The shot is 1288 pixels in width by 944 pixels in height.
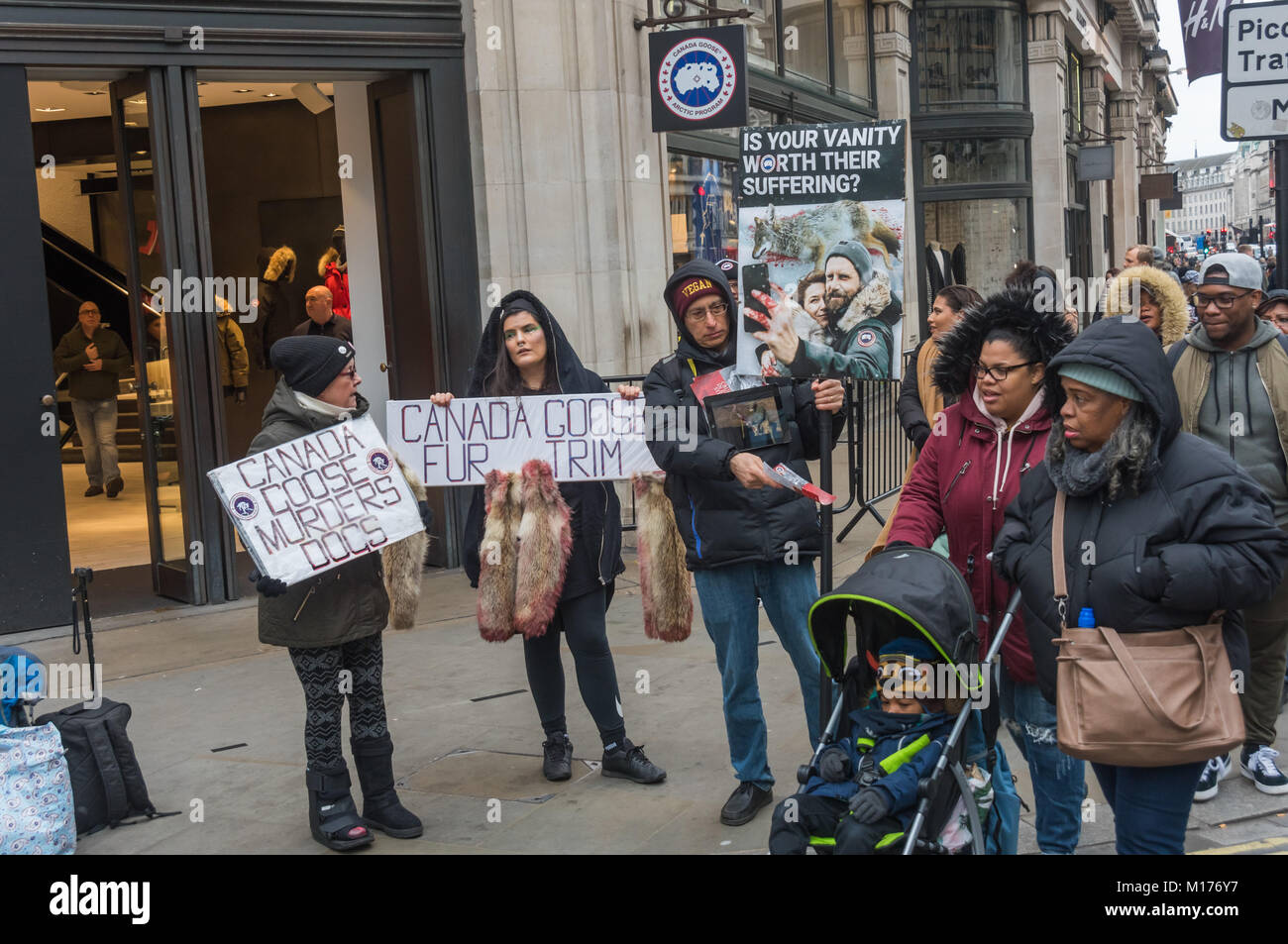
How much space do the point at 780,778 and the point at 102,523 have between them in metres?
9.02

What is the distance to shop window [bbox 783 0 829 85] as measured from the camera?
51.5ft

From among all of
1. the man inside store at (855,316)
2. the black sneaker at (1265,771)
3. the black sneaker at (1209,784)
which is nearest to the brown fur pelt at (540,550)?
the man inside store at (855,316)

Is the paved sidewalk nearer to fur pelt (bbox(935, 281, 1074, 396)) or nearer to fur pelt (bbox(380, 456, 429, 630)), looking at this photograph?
fur pelt (bbox(380, 456, 429, 630))

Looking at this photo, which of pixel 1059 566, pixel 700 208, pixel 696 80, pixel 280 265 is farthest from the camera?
pixel 280 265

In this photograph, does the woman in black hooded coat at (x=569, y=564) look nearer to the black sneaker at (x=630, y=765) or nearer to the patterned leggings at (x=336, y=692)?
the black sneaker at (x=630, y=765)

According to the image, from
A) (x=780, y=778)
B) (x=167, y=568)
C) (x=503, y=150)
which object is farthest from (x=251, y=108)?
(x=780, y=778)

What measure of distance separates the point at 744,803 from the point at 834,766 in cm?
149

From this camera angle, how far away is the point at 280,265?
587 inches

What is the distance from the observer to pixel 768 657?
759 cm

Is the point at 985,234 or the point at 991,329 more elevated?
the point at 985,234

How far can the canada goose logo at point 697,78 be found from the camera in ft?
34.6

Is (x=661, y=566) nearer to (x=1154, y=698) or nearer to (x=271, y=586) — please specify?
(x=271, y=586)

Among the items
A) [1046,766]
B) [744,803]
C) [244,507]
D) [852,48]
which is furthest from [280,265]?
[1046,766]

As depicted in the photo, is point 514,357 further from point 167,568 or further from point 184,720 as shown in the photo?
point 167,568
